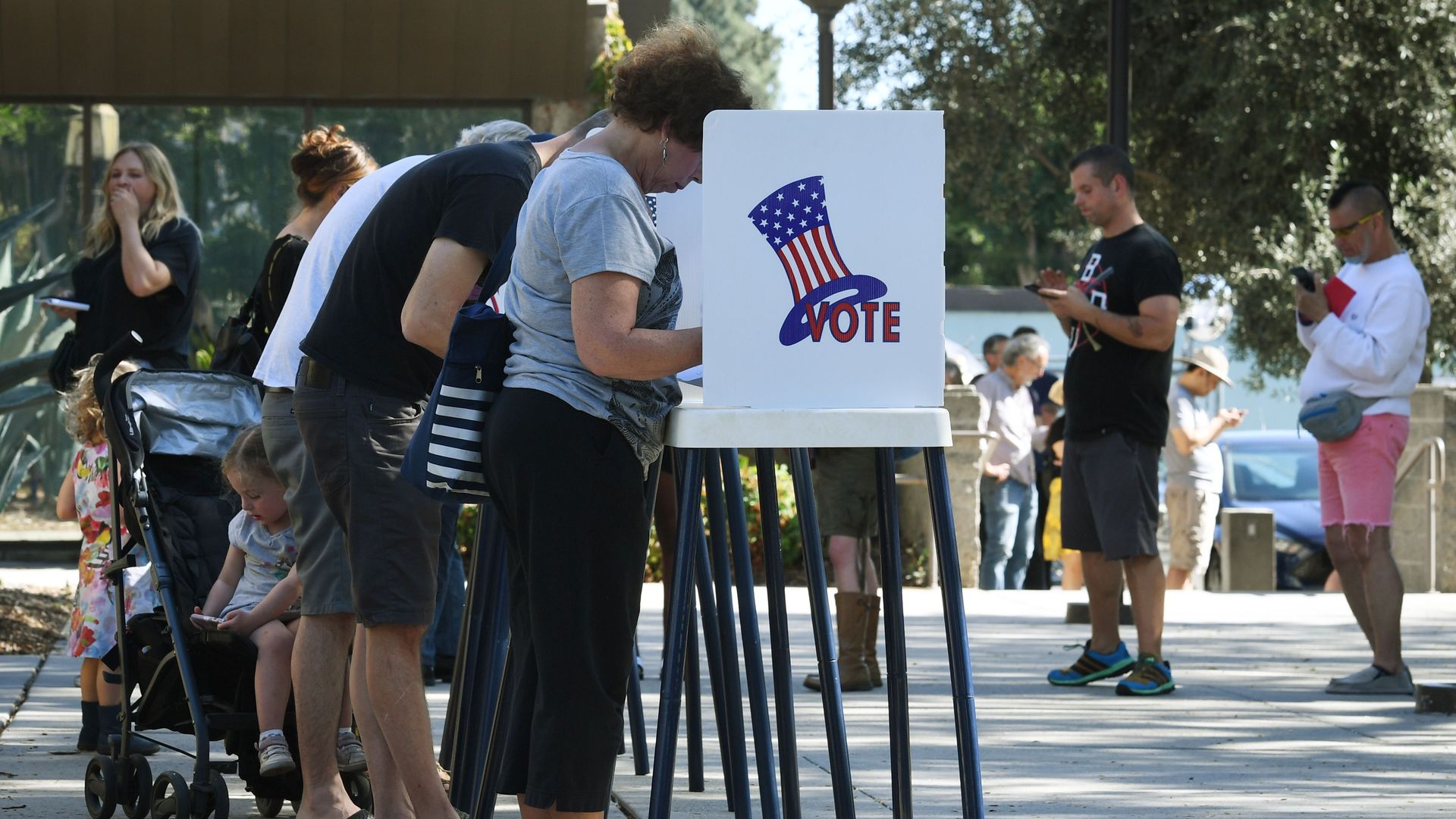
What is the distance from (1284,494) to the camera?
15586 millimetres

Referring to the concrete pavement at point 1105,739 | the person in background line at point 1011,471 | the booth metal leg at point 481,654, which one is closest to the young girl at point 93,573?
the concrete pavement at point 1105,739

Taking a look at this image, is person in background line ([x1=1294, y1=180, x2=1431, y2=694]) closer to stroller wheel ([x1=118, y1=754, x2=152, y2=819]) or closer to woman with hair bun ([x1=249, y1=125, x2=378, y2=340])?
woman with hair bun ([x1=249, y1=125, x2=378, y2=340])

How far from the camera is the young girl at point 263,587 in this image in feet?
14.6

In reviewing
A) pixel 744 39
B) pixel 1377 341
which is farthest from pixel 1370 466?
pixel 744 39

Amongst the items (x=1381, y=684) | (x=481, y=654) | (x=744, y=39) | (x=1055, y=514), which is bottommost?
(x=1381, y=684)

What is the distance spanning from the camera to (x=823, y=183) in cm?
348

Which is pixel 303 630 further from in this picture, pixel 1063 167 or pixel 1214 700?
pixel 1063 167

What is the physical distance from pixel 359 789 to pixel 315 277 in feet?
4.37

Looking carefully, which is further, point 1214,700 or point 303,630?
point 1214,700

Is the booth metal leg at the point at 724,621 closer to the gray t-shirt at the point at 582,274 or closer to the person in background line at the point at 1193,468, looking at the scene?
the gray t-shirt at the point at 582,274

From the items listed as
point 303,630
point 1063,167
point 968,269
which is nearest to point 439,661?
point 303,630

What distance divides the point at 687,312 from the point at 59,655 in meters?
4.19

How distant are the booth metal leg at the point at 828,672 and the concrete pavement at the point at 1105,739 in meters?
1.07

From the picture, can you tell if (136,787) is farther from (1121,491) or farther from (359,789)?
(1121,491)
